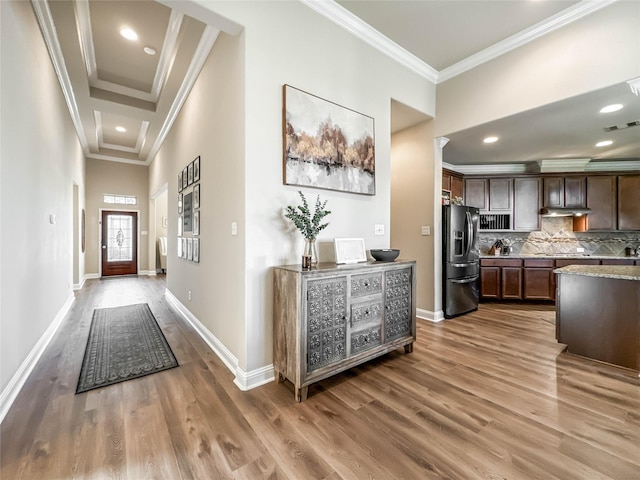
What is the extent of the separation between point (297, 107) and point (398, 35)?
1.70 m

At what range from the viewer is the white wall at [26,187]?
2029 millimetres

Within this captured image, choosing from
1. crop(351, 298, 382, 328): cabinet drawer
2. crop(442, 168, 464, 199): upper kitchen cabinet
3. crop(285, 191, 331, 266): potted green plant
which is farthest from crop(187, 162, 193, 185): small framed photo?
crop(442, 168, 464, 199): upper kitchen cabinet

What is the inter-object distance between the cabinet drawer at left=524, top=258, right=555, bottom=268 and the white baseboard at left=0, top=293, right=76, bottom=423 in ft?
22.3

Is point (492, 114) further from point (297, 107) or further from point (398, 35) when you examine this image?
point (297, 107)

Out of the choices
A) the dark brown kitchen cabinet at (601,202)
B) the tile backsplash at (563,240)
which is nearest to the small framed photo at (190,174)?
the tile backsplash at (563,240)

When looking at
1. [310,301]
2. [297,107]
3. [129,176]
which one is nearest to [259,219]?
[310,301]

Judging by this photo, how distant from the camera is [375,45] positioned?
318 centimetres

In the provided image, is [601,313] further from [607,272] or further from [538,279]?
[538,279]

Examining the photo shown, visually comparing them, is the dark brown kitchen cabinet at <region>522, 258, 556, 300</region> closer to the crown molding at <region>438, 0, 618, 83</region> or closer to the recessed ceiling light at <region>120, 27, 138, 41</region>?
the crown molding at <region>438, 0, 618, 83</region>

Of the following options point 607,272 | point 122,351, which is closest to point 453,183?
point 607,272

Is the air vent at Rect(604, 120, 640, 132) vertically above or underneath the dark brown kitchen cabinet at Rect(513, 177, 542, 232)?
above

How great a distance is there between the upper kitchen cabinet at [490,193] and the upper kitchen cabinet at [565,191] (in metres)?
0.65

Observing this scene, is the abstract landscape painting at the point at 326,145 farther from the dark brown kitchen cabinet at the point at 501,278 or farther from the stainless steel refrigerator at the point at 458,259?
the dark brown kitchen cabinet at the point at 501,278

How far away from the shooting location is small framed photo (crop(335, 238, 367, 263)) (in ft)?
8.39
